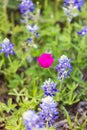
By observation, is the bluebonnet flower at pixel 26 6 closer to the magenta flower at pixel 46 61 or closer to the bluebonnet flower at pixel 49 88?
the magenta flower at pixel 46 61

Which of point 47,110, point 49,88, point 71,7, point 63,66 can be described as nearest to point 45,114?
point 47,110

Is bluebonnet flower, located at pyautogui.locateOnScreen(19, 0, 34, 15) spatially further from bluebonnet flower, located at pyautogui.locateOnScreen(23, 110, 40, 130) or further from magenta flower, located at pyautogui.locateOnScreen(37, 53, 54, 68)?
bluebonnet flower, located at pyautogui.locateOnScreen(23, 110, 40, 130)

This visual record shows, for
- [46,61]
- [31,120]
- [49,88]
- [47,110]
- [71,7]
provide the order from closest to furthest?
[31,120] < [47,110] < [49,88] < [46,61] < [71,7]

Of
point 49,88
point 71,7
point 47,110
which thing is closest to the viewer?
point 47,110

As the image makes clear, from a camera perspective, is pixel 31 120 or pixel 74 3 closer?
pixel 31 120

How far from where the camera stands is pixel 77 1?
118 inches

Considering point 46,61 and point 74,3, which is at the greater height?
point 74,3

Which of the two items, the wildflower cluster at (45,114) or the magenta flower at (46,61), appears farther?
the magenta flower at (46,61)

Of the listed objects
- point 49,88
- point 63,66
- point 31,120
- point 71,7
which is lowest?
point 31,120

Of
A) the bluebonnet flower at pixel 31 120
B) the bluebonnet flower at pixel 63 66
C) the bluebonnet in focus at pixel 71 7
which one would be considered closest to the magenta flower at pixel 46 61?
the bluebonnet flower at pixel 63 66

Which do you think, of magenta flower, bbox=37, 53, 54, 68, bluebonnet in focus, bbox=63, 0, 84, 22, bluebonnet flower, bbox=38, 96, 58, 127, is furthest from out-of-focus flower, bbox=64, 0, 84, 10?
bluebonnet flower, bbox=38, 96, 58, 127

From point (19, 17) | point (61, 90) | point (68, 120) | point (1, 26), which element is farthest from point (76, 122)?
point (19, 17)

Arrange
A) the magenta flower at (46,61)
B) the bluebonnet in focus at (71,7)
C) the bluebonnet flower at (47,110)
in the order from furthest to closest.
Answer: the bluebonnet in focus at (71,7), the magenta flower at (46,61), the bluebonnet flower at (47,110)

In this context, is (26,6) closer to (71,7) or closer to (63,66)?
(71,7)
